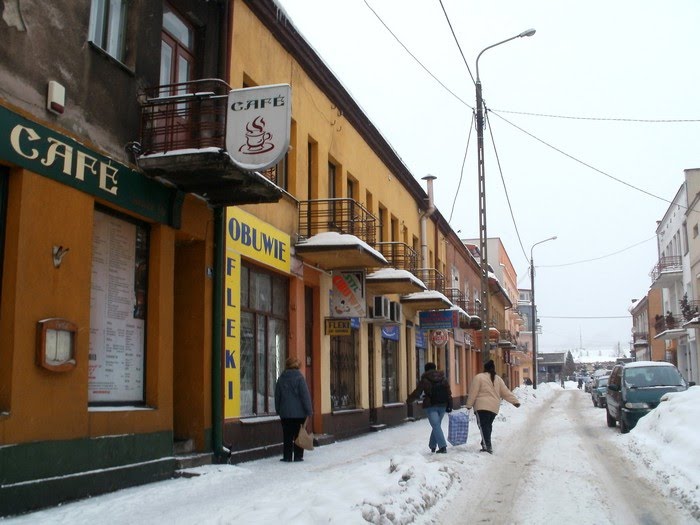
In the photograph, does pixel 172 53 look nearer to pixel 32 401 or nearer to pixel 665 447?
pixel 32 401

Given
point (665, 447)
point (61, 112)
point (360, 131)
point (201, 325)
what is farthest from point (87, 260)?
point (360, 131)

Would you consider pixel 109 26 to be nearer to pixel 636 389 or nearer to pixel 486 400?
pixel 486 400

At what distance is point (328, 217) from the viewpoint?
15.4 metres

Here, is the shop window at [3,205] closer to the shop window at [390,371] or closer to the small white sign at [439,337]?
the shop window at [390,371]

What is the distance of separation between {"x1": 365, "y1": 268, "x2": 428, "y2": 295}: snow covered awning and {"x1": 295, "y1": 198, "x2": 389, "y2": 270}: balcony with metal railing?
1.86m

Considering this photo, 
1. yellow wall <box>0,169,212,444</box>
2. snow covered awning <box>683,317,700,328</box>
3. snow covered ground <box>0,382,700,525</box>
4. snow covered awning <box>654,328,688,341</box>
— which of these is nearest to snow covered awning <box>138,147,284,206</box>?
yellow wall <box>0,169,212,444</box>

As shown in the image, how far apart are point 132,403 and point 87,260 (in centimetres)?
218

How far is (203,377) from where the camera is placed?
10.7m

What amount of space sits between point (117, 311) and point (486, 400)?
23.0ft

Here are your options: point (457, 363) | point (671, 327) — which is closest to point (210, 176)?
point (457, 363)

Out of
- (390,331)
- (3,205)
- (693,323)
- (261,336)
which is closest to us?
(3,205)

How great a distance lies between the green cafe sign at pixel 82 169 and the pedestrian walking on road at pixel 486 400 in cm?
643

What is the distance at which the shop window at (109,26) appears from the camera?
29.2ft

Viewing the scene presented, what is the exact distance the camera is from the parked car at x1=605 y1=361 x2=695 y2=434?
17188mm
